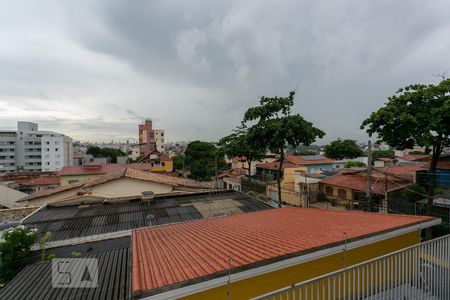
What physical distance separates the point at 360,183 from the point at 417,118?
30.5 ft

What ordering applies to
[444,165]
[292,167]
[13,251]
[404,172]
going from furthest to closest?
[292,167], [404,172], [444,165], [13,251]

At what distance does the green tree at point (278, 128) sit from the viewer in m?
11.6

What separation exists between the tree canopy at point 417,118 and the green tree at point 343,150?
44.2 m

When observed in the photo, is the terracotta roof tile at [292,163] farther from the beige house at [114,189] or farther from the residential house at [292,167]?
the beige house at [114,189]

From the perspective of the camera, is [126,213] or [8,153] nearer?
[126,213]

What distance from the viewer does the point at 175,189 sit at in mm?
16047

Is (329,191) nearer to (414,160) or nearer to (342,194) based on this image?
(342,194)

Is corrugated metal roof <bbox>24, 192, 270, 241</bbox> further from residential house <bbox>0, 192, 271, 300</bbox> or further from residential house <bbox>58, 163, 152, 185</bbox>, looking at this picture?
residential house <bbox>58, 163, 152, 185</bbox>

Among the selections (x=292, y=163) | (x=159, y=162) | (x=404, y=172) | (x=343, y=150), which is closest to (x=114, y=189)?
(x=292, y=163)

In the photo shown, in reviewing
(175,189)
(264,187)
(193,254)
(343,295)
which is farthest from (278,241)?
(264,187)

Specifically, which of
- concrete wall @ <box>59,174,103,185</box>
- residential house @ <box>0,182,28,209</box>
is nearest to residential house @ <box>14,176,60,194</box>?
concrete wall @ <box>59,174,103,185</box>

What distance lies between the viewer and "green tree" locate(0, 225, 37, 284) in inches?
257

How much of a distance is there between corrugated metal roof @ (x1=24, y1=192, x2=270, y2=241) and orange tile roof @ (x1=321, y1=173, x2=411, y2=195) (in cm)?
954

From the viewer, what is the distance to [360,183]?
1791 cm
